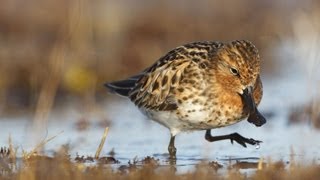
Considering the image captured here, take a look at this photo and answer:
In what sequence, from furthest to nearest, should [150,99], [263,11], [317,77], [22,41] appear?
[263,11], [22,41], [317,77], [150,99]

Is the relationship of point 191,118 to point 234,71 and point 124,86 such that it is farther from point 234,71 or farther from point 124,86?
point 124,86

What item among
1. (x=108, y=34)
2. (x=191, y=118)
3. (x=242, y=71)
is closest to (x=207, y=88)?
(x=191, y=118)

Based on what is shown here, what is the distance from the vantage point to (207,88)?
365 inches

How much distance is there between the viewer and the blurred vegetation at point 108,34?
13.4 metres

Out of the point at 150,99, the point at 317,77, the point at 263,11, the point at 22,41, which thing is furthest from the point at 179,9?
the point at 150,99

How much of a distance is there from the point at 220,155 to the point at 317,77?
4.03 meters

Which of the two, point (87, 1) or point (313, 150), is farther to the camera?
point (87, 1)

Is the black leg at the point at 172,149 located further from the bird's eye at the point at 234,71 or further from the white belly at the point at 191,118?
the bird's eye at the point at 234,71

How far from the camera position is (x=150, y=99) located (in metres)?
9.98

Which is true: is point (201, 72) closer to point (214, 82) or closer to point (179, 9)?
point (214, 82)

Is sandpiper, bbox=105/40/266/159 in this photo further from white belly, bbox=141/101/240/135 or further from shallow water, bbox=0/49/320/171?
shallow water, bbox=0/49/320/171

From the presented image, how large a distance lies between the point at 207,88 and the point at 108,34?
7.99m

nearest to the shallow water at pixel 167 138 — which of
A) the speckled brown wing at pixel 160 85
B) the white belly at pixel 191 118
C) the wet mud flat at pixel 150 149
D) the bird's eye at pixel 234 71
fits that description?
the wet mud flat at pixel 150 149

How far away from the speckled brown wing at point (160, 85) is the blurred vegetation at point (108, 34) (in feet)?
5.76
